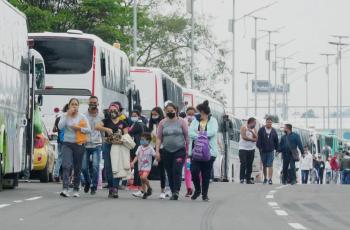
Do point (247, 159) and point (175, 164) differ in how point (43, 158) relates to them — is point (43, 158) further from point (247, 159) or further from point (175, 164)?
point (175, 164)

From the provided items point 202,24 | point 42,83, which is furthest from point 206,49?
point 42,83

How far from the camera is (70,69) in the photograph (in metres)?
34.5

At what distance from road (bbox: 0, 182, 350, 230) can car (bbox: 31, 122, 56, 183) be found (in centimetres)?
589

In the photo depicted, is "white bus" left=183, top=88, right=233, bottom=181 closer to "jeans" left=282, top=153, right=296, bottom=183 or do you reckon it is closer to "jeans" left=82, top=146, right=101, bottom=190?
"jeans" left=282, top=153, right=296, bottom=183

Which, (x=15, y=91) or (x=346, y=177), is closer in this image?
(x=15, y=91)

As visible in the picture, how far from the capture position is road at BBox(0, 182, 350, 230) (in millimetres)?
16797

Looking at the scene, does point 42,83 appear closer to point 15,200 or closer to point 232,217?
point 15,200

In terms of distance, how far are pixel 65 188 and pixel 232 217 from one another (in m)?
6.27

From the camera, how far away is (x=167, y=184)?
24.9 metres

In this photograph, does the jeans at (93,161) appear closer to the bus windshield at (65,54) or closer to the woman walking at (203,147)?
the woman walking at (203,147)

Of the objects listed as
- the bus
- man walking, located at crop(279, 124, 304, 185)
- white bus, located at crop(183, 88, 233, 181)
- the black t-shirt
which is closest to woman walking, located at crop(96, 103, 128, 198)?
the black t-shirt

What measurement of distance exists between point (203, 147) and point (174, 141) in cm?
57

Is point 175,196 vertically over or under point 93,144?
under

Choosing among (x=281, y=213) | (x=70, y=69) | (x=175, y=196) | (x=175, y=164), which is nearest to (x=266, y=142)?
(x=70, y=69)
